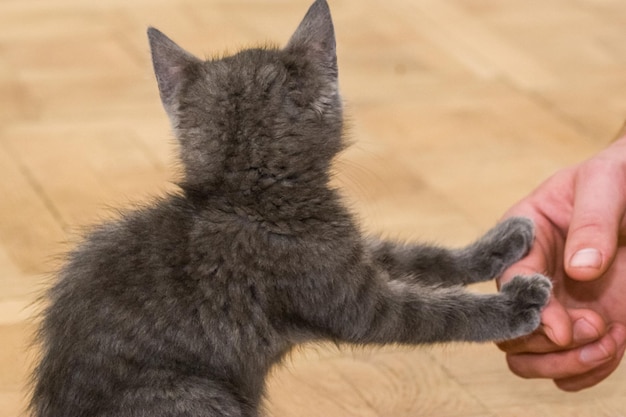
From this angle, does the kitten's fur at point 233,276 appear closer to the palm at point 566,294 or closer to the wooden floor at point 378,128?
the palm at point 566,294

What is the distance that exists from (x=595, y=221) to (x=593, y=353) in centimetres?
21

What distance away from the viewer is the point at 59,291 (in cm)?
147

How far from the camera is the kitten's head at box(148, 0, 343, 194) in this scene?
1444 mm

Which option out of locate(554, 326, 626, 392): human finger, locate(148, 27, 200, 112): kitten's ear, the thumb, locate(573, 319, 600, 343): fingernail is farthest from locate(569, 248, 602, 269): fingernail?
locate(148, 27, 200, 112): kitten's ear

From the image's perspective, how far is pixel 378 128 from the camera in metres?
2.55

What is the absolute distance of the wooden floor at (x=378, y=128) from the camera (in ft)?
6.07

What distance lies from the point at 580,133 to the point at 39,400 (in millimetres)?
1566

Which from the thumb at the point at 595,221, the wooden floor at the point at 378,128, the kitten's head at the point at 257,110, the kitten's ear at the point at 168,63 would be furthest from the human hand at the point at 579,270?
the kitten's ear at the point at 168,63

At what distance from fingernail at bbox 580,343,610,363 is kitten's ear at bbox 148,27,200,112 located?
73cm

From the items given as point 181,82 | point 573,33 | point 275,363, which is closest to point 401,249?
point 275,363

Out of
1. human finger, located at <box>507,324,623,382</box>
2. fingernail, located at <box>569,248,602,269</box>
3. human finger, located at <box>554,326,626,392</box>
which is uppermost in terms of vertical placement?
fingernail, located at <box>569,248,602,269</box>

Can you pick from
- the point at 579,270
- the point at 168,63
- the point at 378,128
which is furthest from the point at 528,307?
the point at 378,128

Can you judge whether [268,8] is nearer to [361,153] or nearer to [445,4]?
[445,4]

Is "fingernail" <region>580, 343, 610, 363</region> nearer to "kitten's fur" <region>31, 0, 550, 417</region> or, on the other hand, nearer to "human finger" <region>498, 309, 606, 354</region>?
"human finger" <region>498, 309, 606, 354</region>
